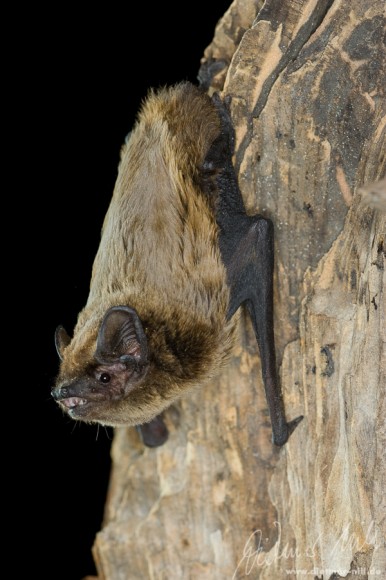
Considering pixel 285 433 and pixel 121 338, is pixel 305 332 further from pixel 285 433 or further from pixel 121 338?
pixel 121 338

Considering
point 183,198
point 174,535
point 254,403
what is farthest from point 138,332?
point 174,535

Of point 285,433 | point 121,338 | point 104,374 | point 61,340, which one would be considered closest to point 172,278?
point 121,338

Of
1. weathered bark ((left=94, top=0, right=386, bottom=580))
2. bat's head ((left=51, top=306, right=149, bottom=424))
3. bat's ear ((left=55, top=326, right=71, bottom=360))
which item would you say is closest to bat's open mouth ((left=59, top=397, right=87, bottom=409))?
bat's head ((left=51, top=306, right=149, bottom=424))

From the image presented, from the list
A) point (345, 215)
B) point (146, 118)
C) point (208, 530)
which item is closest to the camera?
point (345, 215)

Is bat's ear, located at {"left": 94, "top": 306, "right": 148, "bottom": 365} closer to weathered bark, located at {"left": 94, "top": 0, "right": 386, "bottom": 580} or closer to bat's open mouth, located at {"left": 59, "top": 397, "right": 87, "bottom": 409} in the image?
bat's open mouth, located at {"left": 59, "top": 397, "right": 87, "bottom": 409}

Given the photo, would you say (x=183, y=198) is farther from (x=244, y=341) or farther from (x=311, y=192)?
(x=244, y=341)

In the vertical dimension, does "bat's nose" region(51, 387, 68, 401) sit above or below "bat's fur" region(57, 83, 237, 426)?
below
